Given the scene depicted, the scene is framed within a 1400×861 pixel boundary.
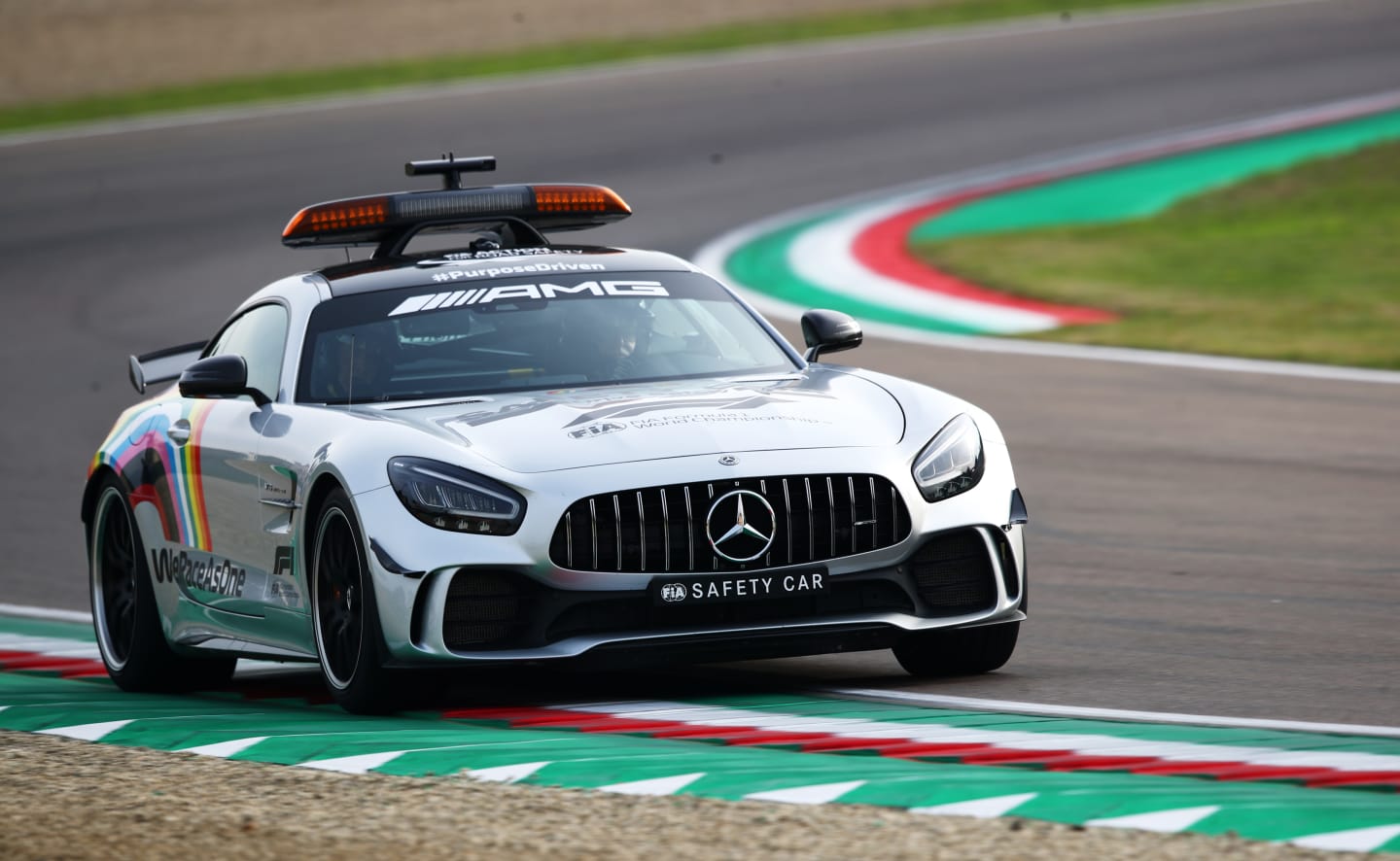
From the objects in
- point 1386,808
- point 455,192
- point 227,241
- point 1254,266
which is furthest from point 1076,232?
point 1386,808

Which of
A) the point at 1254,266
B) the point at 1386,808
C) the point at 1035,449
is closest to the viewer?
the point at 1386,808

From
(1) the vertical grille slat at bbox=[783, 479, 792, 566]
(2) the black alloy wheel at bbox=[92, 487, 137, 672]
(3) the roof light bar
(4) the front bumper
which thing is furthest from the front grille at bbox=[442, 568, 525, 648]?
(2) the black alloy wheel at bbox=[92, 487, 137, 672]

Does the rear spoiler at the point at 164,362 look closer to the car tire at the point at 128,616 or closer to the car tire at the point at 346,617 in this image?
the car tire at the point at 128,616

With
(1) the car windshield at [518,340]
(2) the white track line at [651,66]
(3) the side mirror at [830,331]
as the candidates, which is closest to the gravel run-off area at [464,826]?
(1) the car windshield at [518,340]

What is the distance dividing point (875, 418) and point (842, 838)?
7.77ft

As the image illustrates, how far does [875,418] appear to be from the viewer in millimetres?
7254

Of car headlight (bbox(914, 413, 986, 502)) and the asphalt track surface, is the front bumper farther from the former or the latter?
the asphalt track surface

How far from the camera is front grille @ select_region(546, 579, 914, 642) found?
6801 millimetres

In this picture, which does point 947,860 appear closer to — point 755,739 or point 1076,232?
point 755,739

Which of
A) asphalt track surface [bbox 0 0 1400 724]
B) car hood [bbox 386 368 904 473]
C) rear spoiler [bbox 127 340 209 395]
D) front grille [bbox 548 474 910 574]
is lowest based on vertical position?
asphalt track surface [bbox 0 0 1400 724]

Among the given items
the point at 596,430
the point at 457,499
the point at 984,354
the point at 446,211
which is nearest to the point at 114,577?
the point at 446,211

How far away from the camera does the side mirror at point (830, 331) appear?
324 inches

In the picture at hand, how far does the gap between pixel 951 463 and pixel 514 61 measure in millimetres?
26011

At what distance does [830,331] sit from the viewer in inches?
324
